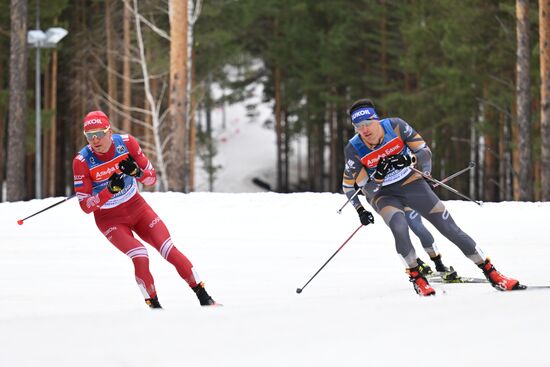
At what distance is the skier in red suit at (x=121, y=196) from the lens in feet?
25.5

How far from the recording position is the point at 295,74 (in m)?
47.7

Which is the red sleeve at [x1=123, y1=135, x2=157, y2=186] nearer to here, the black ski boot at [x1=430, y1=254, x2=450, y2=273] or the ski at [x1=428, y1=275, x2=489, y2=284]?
the ski at [x1=428, y1=275, x2=489, y2=284]

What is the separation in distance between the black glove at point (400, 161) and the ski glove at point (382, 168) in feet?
0.13

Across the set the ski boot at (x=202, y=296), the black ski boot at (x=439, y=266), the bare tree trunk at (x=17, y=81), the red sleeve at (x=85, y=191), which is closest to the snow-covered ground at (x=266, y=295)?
the ski boot at (x=202, y=296)

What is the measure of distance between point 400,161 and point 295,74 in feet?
132

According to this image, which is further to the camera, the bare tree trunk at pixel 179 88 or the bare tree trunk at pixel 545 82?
the bare tree trunk at pixel 179 88

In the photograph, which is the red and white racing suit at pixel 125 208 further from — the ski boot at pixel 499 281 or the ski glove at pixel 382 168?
the ski boot at pixel 499 281

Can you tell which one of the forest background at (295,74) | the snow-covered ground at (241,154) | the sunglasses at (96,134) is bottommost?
the snow-covered ground at (241,154)

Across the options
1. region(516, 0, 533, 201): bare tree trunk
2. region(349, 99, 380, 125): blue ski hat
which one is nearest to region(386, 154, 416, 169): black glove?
region(349, 99, 380, 125): blue ski hat

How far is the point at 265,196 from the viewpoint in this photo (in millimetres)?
16047

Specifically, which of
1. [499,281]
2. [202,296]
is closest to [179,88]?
[202,296]

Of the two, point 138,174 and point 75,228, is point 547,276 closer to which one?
point 138,174

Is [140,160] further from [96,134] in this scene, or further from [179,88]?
[179,88]

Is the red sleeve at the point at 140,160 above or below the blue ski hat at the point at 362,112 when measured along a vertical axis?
below
